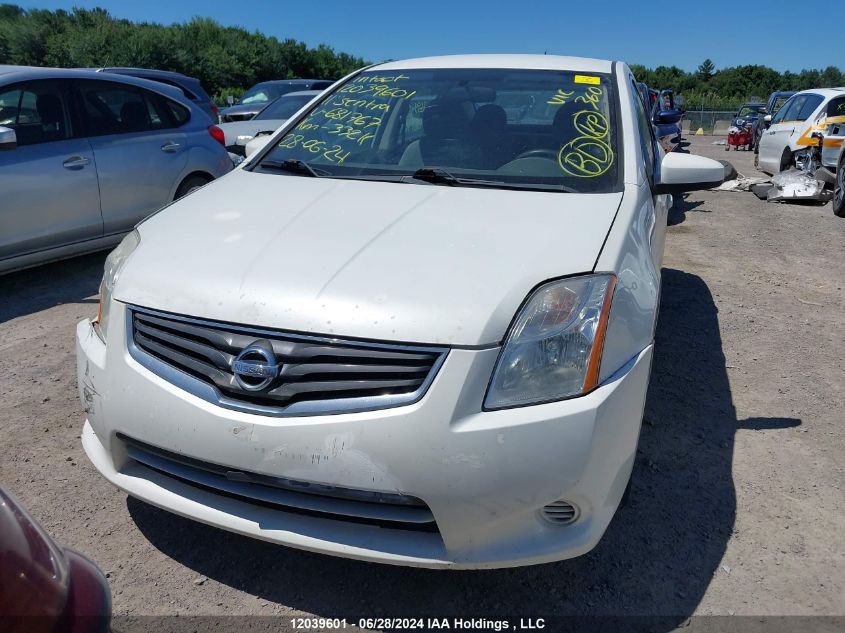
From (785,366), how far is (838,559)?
5.98ft

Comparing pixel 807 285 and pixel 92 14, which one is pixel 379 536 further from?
pixel 92 14

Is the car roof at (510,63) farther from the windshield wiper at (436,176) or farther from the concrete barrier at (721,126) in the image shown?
the concrete barrier at (721,126)

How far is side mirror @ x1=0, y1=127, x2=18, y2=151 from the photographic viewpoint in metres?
4.39

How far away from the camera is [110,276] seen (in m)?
2.35

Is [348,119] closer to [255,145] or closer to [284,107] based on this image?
[255,145]

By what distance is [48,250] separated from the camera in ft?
16.5

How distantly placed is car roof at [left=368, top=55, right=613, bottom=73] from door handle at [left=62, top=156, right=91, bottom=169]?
260cm

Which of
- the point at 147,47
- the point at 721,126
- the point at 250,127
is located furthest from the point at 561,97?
the point at 147,47

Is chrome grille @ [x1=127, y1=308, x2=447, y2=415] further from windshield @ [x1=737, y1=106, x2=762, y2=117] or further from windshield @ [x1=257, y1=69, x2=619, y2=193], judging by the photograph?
windshield @ [x1=737, y1=106, x2=762, y2=117]

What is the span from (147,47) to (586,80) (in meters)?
48.8

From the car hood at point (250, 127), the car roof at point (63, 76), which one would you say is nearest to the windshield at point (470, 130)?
the car roof at point (63, 76)

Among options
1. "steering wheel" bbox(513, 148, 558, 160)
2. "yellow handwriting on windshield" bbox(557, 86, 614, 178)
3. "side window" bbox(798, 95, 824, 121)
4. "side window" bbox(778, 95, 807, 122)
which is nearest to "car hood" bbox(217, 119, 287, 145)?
"yellow handwriting on windshield" bbox(557, 86, 614, 178)

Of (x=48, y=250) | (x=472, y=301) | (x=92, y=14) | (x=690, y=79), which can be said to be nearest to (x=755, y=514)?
(x=472, y=301)

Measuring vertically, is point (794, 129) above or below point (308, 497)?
below
